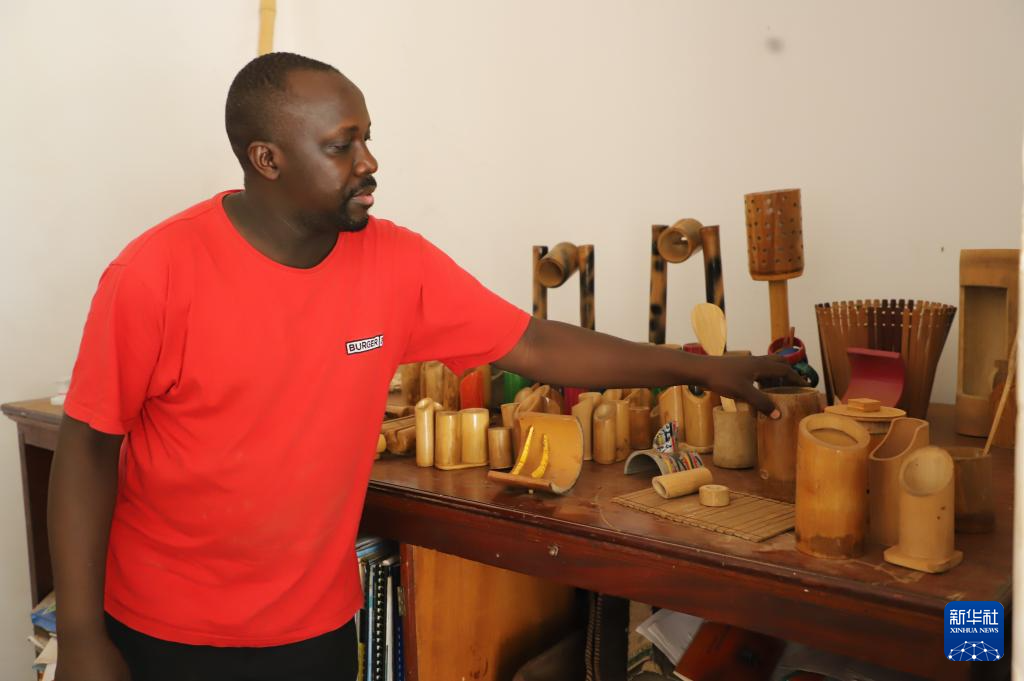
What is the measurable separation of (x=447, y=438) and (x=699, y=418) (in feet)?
1.37

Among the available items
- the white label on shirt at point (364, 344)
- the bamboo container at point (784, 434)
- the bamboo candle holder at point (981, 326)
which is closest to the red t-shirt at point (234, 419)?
the white label on shirt at point (364, 344)

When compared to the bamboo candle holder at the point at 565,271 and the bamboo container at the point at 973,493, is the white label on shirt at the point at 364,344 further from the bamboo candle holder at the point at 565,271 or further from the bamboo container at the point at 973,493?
the bamboo container at the point at 973,493

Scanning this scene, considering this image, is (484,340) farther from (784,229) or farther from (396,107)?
(396,107)

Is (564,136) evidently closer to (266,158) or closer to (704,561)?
(266,158)

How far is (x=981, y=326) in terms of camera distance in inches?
62.6

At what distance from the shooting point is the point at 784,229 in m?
1.65

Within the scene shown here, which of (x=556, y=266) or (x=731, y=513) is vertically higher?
(x=556, y=266)

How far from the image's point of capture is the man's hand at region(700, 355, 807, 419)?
1357mm

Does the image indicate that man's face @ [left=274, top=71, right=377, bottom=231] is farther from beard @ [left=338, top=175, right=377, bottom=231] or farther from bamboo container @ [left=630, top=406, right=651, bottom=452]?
bamboo container @ [left=630, top=406, right=651, bottom=452]

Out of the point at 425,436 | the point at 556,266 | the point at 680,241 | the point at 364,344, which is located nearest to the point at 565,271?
the point at 556,266

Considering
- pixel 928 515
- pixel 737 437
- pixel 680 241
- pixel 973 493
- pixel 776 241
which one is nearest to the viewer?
pixel 928 515

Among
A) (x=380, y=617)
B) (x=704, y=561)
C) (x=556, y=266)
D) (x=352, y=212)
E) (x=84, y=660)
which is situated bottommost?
(x=380, y=617)

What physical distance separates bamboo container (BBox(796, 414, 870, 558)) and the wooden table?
0.02 m

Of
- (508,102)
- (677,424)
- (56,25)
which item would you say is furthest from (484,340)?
(56,25)
